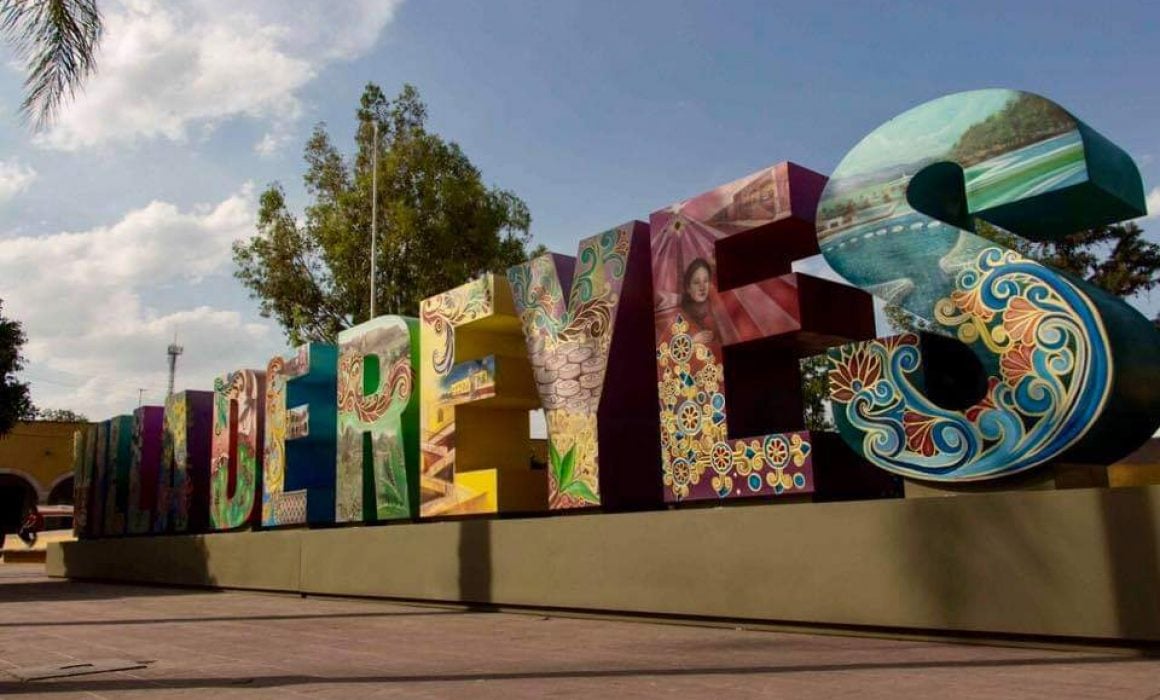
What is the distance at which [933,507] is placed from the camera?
7.91 meters

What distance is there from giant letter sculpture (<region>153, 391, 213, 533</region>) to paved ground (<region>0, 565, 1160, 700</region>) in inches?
309

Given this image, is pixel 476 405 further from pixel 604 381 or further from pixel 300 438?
pixel 300 438

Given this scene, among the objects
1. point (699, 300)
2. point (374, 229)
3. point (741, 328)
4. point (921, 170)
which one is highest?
point (374, 229)

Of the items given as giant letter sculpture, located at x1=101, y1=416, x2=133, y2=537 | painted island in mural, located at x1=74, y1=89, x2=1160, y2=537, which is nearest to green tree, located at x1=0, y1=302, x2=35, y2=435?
giant letter sculpture, located at x1=101, y1=416, x2=133, y2=537

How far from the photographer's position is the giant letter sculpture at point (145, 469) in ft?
69.4

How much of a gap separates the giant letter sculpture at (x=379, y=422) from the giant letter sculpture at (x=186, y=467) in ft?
19.9

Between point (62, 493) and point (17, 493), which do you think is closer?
point (17, 493)

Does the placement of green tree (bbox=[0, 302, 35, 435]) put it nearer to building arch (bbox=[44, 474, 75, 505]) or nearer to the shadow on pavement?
the shadow on pavement

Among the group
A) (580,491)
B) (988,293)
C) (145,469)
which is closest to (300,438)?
(580,491)

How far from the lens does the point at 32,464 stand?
48.3 meters

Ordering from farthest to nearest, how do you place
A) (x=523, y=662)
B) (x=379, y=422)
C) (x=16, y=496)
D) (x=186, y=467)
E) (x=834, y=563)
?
(x=16, y=496) < (x=186, y=467) < (x=379, y=422) < (x=834, y=563) < (x=523, y=662)

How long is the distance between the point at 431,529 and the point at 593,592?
3.28 meters

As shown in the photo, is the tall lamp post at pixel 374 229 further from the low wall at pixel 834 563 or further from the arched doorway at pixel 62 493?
the arched doorway at pixel 62 493

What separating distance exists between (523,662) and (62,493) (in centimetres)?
5326
